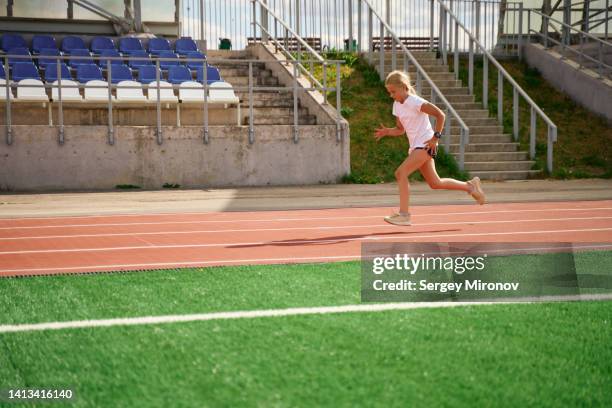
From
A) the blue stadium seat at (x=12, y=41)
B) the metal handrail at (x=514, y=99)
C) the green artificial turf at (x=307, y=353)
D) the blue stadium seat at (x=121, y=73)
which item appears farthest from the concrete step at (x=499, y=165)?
the green artificial turf at (x=307, y=353)

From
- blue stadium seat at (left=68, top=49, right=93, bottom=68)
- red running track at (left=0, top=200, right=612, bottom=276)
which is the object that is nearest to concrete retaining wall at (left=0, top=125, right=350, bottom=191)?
blue stadium seat at (left=68, top=49, right=93, bottom=68)

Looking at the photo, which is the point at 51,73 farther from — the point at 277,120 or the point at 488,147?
the point at 488,147

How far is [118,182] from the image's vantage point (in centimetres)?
1894

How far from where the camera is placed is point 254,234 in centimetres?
1071

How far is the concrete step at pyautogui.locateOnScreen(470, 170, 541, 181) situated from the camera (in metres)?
20.5

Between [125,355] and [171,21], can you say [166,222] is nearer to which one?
[125,355]

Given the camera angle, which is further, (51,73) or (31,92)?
(51,73)

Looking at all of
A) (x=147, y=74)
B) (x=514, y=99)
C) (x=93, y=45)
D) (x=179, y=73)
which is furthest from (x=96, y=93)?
(x=514, y=99)

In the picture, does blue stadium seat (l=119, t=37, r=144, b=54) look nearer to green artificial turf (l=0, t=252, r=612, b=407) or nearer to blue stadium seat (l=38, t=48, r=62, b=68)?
blue stadium seat (l=38, t=48, r=62, b=68)

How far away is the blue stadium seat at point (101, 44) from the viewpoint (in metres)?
22.7

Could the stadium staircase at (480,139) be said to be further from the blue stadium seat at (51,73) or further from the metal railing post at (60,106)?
the blue stadium seat at (51,73)

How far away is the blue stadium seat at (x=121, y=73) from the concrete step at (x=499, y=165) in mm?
8142

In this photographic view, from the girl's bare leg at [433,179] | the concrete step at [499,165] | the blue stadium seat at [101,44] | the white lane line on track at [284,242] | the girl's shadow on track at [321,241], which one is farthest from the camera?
the blue stadium seat at [101,44]

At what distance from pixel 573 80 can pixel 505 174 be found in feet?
22.1
